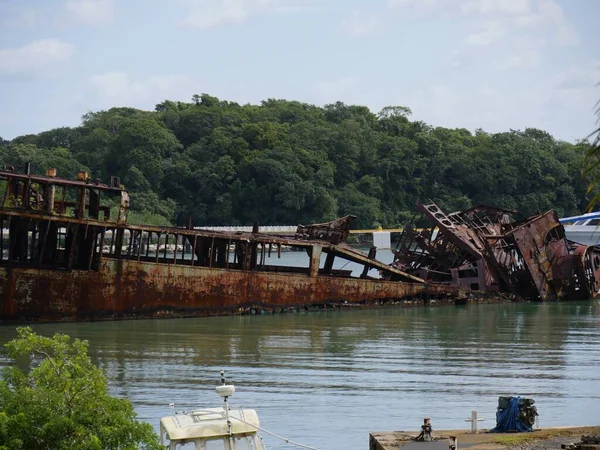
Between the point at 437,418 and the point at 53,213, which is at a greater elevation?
the point at 53,213

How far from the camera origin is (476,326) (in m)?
39.5

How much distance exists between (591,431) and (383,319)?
2327 centimetres

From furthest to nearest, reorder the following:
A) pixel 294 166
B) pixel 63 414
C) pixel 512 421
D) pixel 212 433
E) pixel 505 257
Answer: pixel 294 166 → pixel 505 257 → pixel 512 421 → pixel 212 433 → pixel 63 414

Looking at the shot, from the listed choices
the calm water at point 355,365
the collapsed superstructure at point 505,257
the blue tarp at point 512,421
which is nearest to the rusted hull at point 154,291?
the calm water at point 355,365

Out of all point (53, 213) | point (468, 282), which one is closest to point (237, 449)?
point (53, 213)

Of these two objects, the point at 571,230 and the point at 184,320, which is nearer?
the point at 184,320

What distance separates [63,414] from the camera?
570 inches

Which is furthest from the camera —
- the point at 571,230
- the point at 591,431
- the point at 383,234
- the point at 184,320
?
the point at 383,234

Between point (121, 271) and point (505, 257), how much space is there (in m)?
16.8

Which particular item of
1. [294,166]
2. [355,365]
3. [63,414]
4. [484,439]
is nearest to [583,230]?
[355,365]

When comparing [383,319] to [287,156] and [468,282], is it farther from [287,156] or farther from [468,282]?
[287,156]

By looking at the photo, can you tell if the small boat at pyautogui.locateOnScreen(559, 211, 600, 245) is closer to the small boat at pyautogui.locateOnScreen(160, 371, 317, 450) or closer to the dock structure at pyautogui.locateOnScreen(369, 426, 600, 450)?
the dock structure at pyautogui.locateOnScreen(369, 426, 600, 450)

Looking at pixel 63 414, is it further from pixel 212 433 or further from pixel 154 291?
pixel 154 291

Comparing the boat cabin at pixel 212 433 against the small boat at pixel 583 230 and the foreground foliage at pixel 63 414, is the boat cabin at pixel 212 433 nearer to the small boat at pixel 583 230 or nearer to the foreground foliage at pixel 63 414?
the foreground foliage at pixel 63 414
